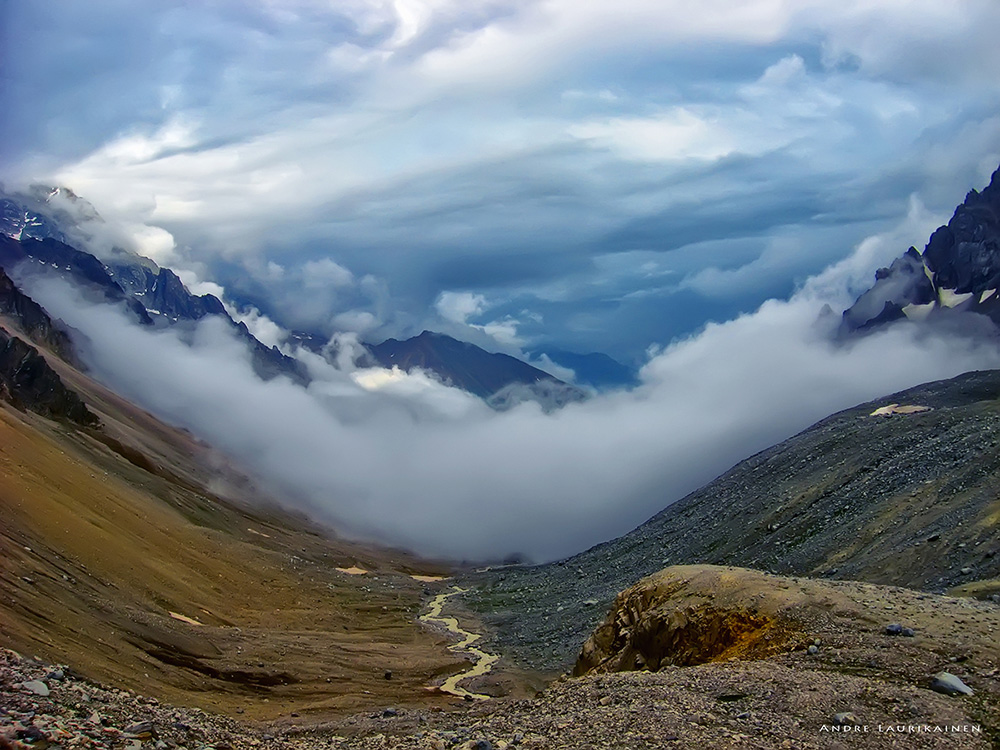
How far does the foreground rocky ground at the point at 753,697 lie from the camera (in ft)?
59.8

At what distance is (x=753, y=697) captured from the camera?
2088 cm

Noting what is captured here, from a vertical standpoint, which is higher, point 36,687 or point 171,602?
point 36,687

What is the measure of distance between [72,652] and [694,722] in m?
42.2

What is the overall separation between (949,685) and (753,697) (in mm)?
4475

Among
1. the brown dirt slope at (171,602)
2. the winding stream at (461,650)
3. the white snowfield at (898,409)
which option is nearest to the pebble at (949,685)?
the brown dirt slope at (171,602)

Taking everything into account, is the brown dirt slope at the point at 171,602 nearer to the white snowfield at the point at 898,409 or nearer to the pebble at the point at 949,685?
the pebble at the point at 949,685

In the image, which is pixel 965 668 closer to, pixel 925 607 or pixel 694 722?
pixel 925 607

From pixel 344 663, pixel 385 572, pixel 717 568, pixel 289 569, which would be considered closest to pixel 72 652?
pixel 344 663

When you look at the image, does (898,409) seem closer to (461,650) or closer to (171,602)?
(461,650)

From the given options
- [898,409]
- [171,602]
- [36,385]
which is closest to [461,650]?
[171,602]

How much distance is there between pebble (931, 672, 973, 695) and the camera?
1969 cm

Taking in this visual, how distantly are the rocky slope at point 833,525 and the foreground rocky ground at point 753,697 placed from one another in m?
12.6

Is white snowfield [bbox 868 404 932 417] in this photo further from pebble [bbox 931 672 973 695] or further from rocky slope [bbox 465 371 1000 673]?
pebble [bbox 931 672 973 695]

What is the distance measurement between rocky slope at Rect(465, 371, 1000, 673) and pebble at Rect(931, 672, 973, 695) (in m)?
16.9
